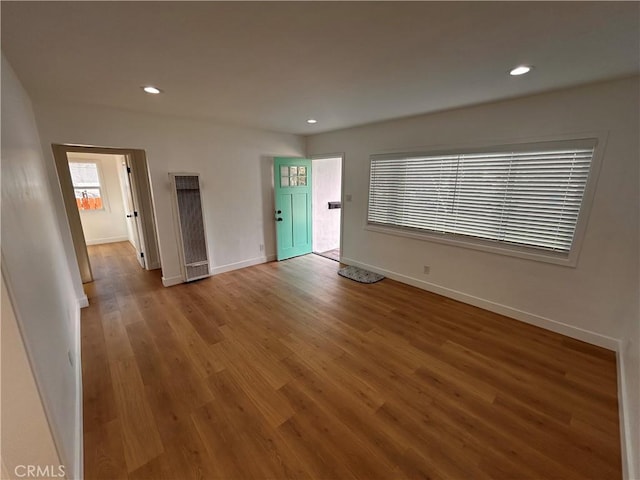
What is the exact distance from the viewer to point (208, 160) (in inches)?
156

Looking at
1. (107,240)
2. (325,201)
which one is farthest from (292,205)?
(107,240)

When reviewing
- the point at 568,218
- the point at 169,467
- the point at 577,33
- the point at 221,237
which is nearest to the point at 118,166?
the point at 221,237

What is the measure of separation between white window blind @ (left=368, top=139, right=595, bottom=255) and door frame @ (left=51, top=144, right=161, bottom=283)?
3.83 metres

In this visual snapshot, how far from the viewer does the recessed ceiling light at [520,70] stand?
1.94 m

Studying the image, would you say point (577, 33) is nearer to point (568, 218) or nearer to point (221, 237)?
point (568, 218)

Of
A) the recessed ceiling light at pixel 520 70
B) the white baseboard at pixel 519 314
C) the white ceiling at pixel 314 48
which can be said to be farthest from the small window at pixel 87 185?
the recessed ceiling light at pixel 520 70

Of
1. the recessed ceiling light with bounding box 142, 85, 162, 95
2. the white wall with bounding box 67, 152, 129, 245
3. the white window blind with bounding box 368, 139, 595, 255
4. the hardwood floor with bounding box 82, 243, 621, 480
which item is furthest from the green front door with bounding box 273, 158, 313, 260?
the white wall with bounding box 67, 152, 129, 245

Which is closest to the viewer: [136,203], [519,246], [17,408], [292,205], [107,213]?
[17,408]

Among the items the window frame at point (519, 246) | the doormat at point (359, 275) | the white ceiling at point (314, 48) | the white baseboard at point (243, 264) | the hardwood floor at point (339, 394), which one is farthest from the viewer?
the white baseboard at point (243, 264)

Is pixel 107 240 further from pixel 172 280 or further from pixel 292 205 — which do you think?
pixel 292 205

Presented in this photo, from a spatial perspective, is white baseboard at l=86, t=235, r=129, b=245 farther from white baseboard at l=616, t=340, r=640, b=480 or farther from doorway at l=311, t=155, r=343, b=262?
white baseboard at l=616, t=340, r=640, b=480

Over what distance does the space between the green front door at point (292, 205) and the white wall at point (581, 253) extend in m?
1.77

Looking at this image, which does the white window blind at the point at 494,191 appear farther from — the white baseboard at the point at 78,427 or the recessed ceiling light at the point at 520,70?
the white baseboard at the point at 78,427

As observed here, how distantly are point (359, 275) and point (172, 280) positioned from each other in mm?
2932
